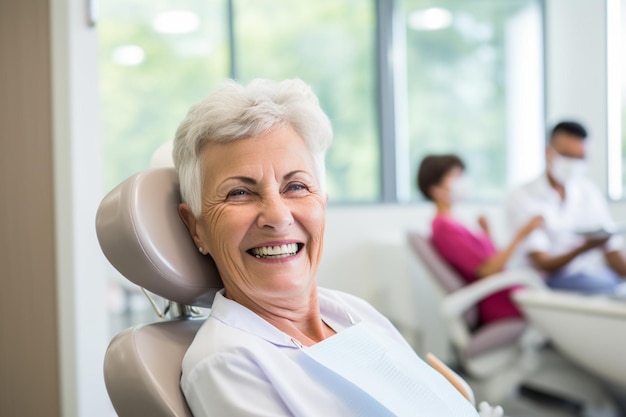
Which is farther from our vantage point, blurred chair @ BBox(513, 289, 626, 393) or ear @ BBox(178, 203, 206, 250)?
blurred chair @ BBox(513, 289, 626, 393)

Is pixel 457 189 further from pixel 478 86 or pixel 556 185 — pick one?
pixel 478 86

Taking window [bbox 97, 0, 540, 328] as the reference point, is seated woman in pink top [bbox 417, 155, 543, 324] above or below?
below

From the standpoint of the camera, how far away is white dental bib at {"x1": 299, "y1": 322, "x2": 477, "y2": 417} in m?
1.08

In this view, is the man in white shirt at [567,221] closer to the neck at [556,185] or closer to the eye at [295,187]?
the neck at [556,185]

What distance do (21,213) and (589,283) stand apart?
2265mm

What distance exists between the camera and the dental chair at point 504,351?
2.75m

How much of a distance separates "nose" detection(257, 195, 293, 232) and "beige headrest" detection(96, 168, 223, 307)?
14 cm

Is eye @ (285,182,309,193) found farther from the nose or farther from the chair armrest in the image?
the chair armrest

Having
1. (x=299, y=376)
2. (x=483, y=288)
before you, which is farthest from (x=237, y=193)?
(x=483, y=288)

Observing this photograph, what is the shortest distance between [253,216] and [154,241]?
167 mm

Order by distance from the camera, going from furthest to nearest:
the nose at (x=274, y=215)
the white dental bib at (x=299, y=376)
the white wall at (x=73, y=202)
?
the white wall at (x=73, y=202) → the nose at (x=274, y=215) → the white dental bib at (x=299, y=376)

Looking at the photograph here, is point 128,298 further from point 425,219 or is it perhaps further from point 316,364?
point 316,364

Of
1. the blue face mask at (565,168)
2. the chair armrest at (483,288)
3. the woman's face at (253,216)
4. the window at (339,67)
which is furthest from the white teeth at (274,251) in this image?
the window at (339,67)

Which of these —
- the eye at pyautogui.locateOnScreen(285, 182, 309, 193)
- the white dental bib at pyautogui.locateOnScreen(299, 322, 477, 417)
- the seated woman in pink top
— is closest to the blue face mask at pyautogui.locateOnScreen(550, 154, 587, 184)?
the seated woman in pink top
